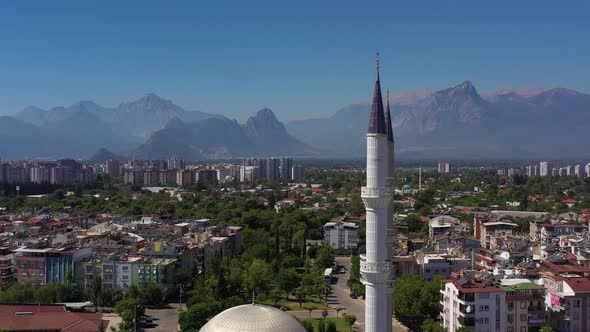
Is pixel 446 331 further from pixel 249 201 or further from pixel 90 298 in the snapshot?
pixel 249 201

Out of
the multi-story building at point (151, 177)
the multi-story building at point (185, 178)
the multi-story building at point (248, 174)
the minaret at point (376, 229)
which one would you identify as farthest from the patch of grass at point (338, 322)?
the multi-story building at point (248, 174)

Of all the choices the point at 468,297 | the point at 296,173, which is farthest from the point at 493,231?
the point at 296,173

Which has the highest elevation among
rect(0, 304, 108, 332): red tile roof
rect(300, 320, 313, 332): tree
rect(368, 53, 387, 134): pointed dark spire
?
rect(368, 53, 387, 134): pointed dark spire

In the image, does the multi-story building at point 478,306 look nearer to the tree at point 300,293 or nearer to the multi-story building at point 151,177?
the tree at point 300,293

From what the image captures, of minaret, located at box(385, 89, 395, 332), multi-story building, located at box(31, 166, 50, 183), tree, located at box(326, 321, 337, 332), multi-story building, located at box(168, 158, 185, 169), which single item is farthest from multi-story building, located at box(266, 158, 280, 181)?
minaret, located at box(385, 89, 395, 332)

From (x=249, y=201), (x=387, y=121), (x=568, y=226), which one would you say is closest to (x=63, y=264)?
(x=387, y=121)

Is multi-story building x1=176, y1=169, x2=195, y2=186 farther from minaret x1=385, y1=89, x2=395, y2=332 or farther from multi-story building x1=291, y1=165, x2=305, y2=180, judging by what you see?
minaret x1=385, y1=89, x2=395, y2=332
